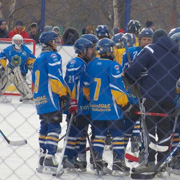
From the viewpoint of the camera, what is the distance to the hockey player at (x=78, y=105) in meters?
6.04

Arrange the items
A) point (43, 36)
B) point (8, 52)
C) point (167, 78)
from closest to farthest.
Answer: point (167, 78)
point (43, 36)
point (8, 52)

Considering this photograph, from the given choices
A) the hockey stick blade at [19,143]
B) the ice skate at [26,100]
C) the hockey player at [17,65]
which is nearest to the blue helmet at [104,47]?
the hockey stick blade at [19,143]

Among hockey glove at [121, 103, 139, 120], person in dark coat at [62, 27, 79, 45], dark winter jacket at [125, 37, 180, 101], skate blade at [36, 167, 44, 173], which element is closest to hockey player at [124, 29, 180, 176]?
dark winter jacket at [125, 37, 180, 101]

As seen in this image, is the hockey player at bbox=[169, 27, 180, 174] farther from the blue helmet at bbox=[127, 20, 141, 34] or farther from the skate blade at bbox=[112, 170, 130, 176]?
the blue helmet at bbox=[127, 20, 141, 34]

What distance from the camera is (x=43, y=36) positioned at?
242 inches

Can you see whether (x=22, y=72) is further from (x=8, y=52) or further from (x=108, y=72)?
(x=108, y=72)

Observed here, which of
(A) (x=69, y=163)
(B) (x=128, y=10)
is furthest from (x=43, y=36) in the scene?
(B) (x=128, y=10)

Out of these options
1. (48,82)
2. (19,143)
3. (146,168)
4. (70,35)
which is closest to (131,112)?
(146,168)

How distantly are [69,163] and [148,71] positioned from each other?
1.29 m

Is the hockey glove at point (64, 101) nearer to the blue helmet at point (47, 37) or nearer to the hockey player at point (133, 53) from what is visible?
the blue helmet at point (47, 37)

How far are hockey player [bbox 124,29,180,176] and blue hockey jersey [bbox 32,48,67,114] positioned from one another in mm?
663

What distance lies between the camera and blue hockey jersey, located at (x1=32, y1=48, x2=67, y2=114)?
5.92 m

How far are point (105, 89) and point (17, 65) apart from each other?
519 centimetres

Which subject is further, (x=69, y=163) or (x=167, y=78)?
(x=69, y=163)
